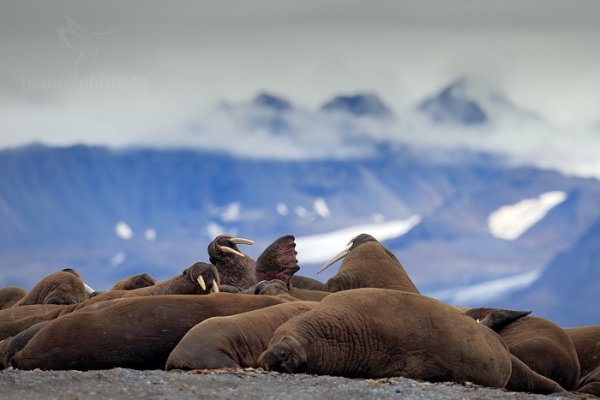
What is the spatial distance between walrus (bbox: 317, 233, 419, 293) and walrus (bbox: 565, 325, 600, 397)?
1.99 m

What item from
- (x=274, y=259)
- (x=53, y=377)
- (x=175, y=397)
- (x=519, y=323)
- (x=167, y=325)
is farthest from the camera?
(x=274, y=259)

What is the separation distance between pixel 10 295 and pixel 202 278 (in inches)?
235

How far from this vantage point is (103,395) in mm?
9352

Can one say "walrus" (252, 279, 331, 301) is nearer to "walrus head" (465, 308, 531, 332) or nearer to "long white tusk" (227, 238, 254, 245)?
"walrus head" (465, 308, 531, 332)

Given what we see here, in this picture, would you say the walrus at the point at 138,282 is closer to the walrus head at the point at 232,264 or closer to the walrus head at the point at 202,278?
the walrus head at the point at 232,264

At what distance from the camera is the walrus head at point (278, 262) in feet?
53.7

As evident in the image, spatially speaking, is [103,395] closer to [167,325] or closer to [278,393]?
[278,393]

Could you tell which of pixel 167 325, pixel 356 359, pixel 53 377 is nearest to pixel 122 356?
pixel 167 325

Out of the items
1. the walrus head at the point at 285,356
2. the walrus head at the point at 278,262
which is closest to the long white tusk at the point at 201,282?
the walrus head at the point at 278,262

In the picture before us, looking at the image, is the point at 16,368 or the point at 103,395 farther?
the point at 16,368

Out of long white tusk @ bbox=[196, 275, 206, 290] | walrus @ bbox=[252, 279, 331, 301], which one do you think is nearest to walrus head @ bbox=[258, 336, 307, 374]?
walrus @ bbox=[252, 279, 331, 301]

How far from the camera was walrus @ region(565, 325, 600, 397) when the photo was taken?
43.5ft

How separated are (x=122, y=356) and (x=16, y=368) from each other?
1026 mm

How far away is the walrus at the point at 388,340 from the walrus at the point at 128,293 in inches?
128
